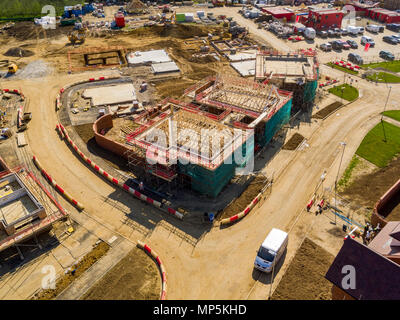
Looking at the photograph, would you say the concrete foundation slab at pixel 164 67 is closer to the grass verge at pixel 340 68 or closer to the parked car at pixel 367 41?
the grass verge at pixel 340 68

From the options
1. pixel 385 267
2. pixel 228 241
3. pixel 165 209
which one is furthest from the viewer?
pixel 165 209

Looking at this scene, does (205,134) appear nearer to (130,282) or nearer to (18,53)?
(130,282)

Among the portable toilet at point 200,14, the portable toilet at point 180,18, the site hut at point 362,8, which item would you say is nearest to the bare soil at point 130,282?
the portable toilet at point 180,18

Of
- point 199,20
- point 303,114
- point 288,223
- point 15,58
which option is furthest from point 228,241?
point 199,20

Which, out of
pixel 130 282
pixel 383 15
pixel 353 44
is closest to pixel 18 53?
pixel 130 282

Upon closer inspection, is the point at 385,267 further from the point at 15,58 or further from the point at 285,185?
the point at 15,58

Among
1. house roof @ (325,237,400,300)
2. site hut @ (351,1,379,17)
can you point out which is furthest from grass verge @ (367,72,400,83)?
site hut @ (351,1,379,17)
